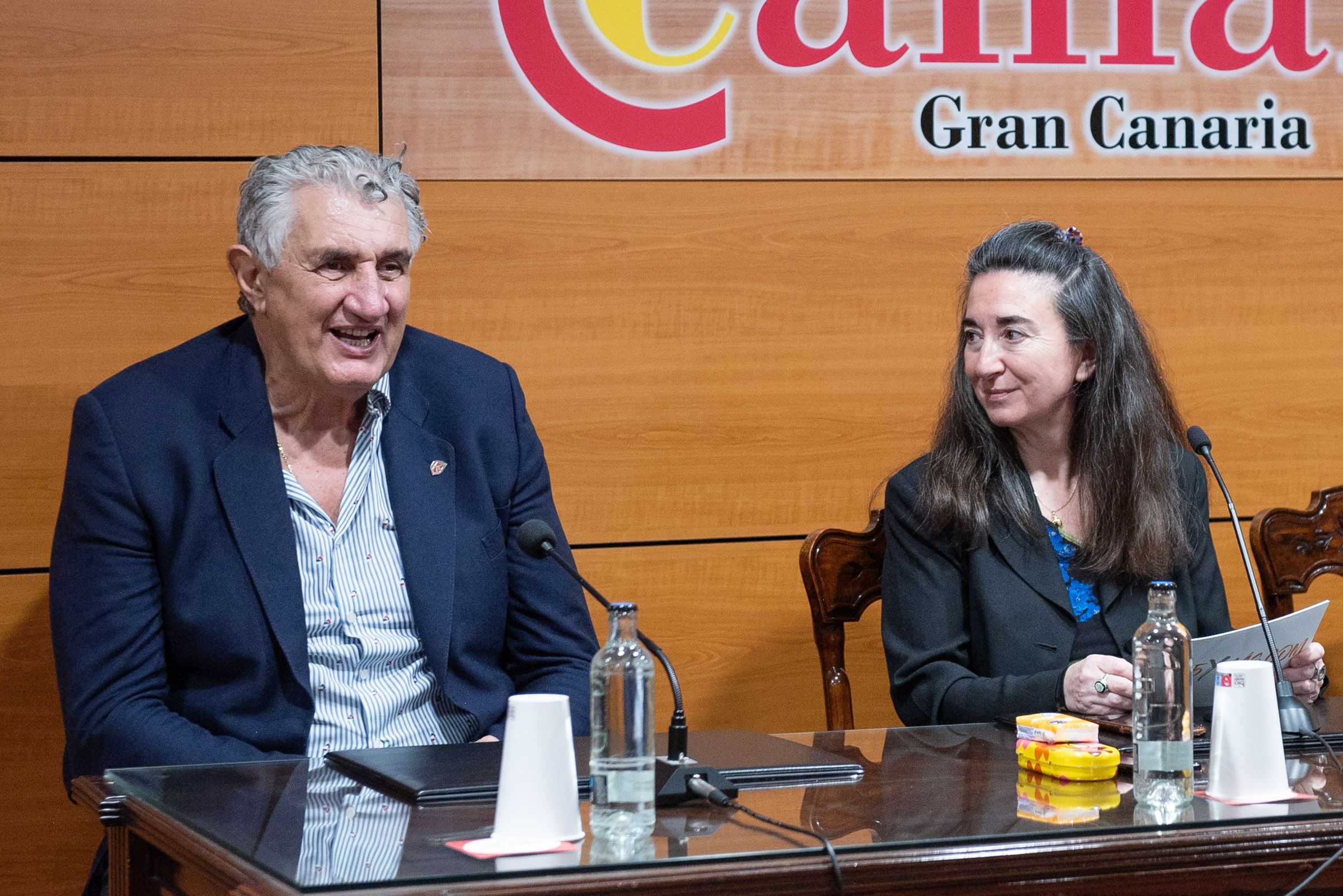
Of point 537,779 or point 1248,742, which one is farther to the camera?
point 1248,742

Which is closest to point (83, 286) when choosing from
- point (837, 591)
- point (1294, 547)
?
point (837, 591)

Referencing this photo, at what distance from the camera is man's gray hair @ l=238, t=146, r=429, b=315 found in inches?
89.0

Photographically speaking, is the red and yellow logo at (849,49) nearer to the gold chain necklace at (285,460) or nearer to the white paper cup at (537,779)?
the gold chain necklace at (285,460)

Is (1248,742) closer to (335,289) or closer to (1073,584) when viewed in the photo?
(1073,584)

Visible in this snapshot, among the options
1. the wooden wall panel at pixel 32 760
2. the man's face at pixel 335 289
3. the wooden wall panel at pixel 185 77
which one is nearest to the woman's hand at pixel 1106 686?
the man's face at pixel 335 289

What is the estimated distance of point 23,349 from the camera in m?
2.73

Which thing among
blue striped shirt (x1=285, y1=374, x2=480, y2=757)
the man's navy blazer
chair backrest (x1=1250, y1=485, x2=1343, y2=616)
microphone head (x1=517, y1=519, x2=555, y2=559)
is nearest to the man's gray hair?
the man's navy blazer

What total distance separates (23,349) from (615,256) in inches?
43.5

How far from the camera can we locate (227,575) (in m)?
2.16

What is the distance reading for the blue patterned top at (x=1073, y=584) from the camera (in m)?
2.45

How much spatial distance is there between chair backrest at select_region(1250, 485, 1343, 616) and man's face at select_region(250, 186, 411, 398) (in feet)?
5.41

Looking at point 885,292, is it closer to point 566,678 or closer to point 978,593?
point 978,593

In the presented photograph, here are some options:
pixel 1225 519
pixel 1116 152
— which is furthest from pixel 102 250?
pixel 1225 519

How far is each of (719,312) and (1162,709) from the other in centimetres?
158
